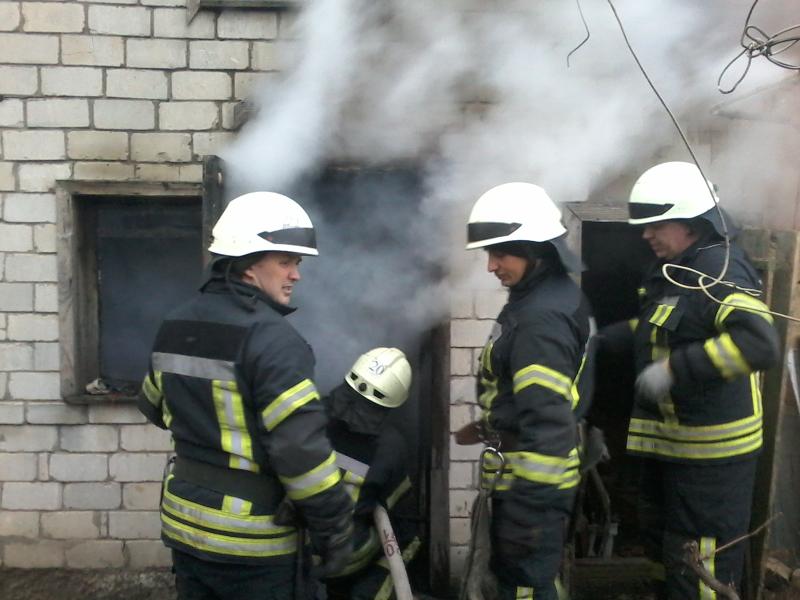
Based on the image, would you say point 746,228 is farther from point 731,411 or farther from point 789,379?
point 731,411

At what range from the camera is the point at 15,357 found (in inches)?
183

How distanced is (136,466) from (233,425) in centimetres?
233

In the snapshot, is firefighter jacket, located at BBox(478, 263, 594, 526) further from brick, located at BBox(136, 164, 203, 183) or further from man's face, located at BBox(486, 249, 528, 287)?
brick, located at BBox(136, 164, 203, 183)

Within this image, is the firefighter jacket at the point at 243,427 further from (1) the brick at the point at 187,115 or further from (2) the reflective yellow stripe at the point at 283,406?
(1) the brick at the point at 187,115

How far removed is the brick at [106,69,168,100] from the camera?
4.55 m

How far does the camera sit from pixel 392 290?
4.71 metres

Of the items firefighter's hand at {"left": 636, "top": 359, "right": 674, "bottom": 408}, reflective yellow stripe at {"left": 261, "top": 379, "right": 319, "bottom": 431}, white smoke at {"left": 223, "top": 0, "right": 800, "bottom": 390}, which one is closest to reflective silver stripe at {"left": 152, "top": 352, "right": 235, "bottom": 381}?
reflective yellow stripe at {"left": 261, "top": 379, "right": 319, "bottom": 431}

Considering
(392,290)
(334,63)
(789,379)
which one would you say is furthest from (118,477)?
(789,379)

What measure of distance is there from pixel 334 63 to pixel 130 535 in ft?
10.4

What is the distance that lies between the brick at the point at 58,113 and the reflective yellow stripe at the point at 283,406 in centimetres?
280

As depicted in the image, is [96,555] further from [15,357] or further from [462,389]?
[462,389]

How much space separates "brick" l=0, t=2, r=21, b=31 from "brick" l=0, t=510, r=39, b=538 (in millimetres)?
2969

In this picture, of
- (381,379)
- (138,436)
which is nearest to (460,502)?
(381,379)

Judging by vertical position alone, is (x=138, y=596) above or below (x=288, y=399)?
below
